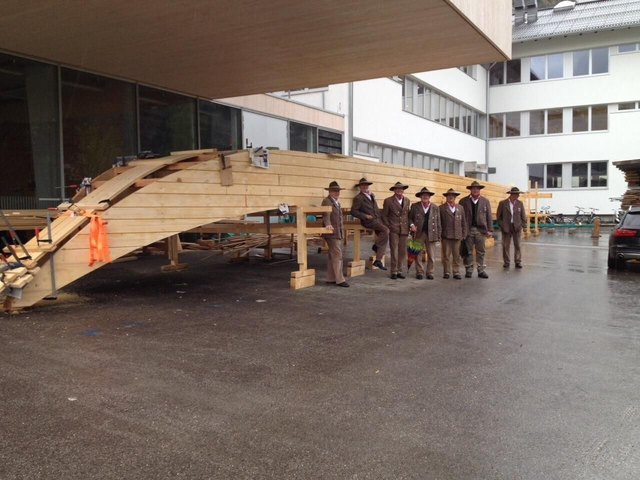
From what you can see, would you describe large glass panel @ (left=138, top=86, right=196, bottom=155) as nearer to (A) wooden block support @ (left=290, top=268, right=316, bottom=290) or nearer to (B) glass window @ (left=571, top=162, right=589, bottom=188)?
(A) wooden block support @ (left=290, top=268, right=316, bottom=290)

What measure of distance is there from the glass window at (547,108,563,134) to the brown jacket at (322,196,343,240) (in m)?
30.1

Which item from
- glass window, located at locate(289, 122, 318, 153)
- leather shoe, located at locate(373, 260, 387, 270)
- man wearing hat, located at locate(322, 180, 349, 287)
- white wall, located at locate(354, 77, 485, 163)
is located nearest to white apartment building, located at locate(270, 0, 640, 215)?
white wall, located at locate(354, 77, 485, 163)

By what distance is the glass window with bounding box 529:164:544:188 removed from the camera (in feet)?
115

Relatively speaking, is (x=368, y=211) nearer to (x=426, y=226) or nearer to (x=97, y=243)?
(x=426, y=226)

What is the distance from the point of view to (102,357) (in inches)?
195

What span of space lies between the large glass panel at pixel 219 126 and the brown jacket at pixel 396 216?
22.6ft

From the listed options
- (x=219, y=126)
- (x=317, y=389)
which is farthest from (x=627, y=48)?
(x=317, y=389)

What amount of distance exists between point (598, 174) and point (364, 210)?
2859 cm

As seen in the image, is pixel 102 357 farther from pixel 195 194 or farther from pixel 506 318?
pixel 506 318

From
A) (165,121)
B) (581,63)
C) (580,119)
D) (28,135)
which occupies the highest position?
(581,63)

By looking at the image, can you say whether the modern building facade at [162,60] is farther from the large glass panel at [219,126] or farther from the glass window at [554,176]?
the glass window at [554,176]

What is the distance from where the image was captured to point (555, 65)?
A: 114 feet

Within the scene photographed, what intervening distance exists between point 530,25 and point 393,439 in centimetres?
3725

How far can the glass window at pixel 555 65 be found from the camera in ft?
113
